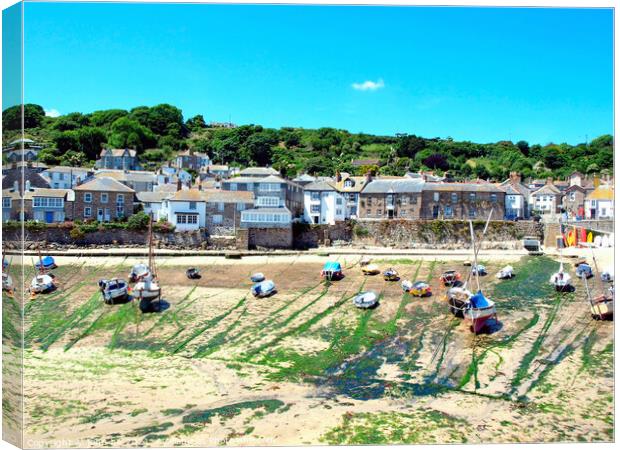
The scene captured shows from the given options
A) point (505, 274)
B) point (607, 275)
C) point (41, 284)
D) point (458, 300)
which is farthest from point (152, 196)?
point (607, 275)

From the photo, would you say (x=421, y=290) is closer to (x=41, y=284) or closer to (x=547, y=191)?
(x=41, y=284)

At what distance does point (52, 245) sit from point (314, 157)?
19338mm

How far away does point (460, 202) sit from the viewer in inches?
843

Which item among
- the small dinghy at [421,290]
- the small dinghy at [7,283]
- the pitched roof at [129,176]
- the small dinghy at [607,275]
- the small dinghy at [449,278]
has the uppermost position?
the pitched roof at [129,176]

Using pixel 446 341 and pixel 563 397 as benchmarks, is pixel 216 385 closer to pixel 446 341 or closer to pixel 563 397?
pixel 446 341

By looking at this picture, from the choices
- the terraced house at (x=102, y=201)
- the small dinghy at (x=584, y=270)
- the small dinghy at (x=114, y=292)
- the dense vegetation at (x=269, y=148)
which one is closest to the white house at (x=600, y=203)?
the small dinghy at (x=584, y=270)

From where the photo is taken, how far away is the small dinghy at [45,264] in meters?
15.8

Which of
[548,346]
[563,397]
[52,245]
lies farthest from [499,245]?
[52,245]

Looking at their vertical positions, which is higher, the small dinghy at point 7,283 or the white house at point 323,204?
the white house at point 323,204

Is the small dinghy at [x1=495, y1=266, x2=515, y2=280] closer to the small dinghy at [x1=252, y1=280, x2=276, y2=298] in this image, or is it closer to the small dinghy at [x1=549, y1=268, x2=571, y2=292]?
the small dinghy at [x1=549, y1=268, x2=571, y2=292]

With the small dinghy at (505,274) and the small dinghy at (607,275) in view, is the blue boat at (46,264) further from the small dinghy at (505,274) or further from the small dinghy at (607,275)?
the small dinghy at (607,275)

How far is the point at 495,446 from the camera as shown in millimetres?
6715

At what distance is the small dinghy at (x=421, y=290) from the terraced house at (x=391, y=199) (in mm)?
8175

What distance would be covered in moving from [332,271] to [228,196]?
6.51m
